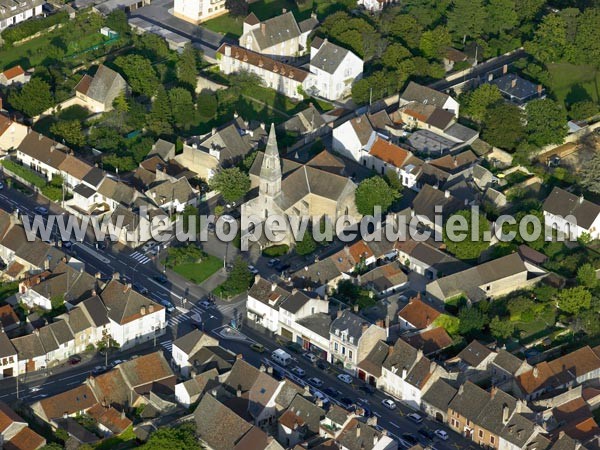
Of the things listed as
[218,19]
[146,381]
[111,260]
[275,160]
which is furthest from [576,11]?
[146,381]

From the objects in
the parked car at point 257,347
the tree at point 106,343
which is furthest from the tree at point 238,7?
the tree at point 106,343

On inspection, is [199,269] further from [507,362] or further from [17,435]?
[507,362]

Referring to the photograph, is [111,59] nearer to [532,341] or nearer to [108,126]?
[108,126]

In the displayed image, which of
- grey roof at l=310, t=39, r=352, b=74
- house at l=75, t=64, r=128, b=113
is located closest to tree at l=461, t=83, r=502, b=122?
grey roof at l=310, t=39, r=352, b=74

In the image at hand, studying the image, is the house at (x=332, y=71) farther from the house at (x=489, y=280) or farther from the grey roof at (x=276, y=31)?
the house at (x=489, y=280)

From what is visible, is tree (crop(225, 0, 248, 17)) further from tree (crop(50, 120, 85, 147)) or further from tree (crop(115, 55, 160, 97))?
tree (crop(50, 120, 85, 147))

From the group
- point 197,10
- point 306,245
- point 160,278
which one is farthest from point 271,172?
point 197,10
